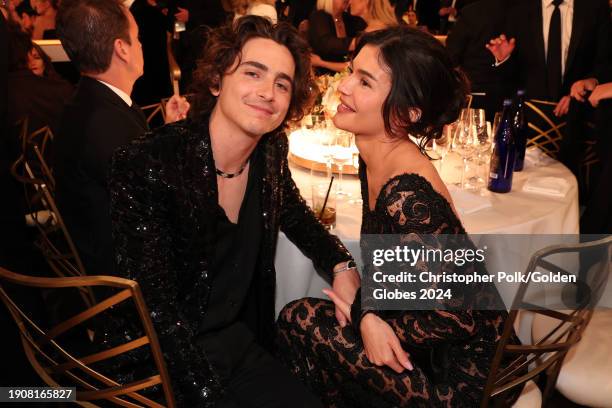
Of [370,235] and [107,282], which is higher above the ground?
[107,282]

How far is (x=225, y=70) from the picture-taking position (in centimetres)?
178

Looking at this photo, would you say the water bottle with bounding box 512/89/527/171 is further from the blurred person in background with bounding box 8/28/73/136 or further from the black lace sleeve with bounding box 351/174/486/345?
the blurred person in background with bounding box 8/28/73/136

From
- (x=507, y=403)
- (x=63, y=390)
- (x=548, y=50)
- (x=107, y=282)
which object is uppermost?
(x=548, y=50)

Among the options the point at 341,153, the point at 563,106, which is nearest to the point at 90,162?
the point at 341,153

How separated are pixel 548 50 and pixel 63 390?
378 cm

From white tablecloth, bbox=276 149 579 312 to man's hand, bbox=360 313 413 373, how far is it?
487 mm

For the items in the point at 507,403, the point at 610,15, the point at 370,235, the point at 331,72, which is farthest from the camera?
the point at 331,72

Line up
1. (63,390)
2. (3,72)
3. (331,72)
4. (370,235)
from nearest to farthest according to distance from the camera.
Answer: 1. (63,390)
2. (370,235)
3. (3,72)
4. (331,72)

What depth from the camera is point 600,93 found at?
11.4ft

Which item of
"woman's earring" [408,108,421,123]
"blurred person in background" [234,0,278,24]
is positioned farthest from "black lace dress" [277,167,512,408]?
"blurred person in background" [234,0,278,24]

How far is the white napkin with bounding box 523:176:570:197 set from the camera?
2.40 m

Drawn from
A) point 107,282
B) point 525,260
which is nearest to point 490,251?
point 525,260

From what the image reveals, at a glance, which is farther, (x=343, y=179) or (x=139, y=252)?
(x=343, y=179)

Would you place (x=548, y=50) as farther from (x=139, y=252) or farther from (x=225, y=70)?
(x=139, y=252)
